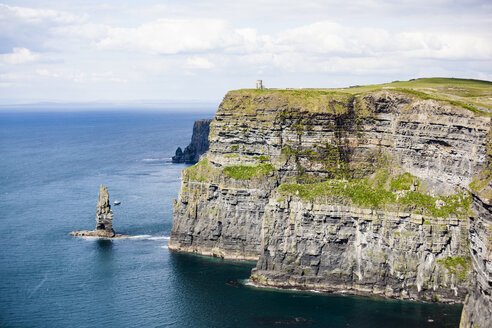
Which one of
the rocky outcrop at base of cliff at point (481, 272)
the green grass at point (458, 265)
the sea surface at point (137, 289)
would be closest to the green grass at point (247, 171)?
the sea surface at point (137, 289)

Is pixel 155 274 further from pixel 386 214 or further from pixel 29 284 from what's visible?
pixel 386 214

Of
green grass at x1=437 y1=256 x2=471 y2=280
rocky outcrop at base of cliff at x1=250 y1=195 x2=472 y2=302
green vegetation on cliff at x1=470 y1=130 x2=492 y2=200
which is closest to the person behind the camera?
green vegetation on cliff at x1=470 y1=130 x2=492 y2=200

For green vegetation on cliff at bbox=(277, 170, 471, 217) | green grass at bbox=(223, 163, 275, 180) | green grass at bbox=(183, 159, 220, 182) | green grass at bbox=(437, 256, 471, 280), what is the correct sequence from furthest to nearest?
green grass at bbox=(183, 159, 220, 182), green grass at bbox=(223, 163, 275, 180), green vegetation on cliff at bbox=(277, 170, 471, 217), green grass at bbox=(437, 256, 471, 280)

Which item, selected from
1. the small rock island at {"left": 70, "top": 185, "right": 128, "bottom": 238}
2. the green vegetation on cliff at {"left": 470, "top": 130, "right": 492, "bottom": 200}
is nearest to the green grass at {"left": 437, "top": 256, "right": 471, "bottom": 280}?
the green vegetation on cliff at {"left": 470, "top": 130, "right": 492, "bottom": 200}

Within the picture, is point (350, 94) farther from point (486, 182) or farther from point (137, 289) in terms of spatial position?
point (137, 289)

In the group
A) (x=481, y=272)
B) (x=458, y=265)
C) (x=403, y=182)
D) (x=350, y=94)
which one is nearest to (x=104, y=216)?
(x=350, y=94)

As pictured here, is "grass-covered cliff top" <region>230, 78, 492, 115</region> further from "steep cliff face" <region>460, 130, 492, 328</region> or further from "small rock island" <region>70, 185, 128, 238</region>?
"steep cliff face" <region>460, 130, 492, 328</region>
